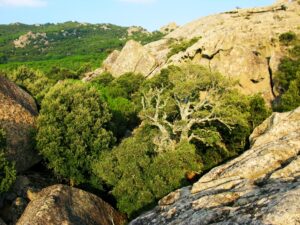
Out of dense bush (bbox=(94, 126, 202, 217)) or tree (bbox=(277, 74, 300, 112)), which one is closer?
dense bush (bbox=(94, 126, 202, 217))

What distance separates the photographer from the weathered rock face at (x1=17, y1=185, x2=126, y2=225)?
79.2 feet

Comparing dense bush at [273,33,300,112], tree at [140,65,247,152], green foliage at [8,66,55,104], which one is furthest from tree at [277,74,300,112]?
green foliage at [8,66,55,104]

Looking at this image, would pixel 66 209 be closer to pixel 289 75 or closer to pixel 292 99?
pixel 292 99

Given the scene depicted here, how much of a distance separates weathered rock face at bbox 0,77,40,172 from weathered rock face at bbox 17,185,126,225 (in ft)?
48.8

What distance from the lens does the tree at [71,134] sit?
4256cm

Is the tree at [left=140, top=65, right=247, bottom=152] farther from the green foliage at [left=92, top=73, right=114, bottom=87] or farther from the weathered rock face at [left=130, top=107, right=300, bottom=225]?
the green foliage at [left=92, top=73, right=114, bottom=87]

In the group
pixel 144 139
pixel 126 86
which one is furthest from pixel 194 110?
pixel 126 86

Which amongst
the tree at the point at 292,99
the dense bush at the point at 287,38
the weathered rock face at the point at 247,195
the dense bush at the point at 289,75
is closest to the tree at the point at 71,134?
the tree at the point at 292,99

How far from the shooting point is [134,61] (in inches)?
4281

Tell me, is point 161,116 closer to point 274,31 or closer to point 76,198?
point 76,198

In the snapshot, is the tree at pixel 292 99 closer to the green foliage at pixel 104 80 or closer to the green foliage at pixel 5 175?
the green foliage at pixel 5 175

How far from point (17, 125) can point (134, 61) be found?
69.7 m

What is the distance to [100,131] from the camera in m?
46.3

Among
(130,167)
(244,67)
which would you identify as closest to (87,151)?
(130,167)
